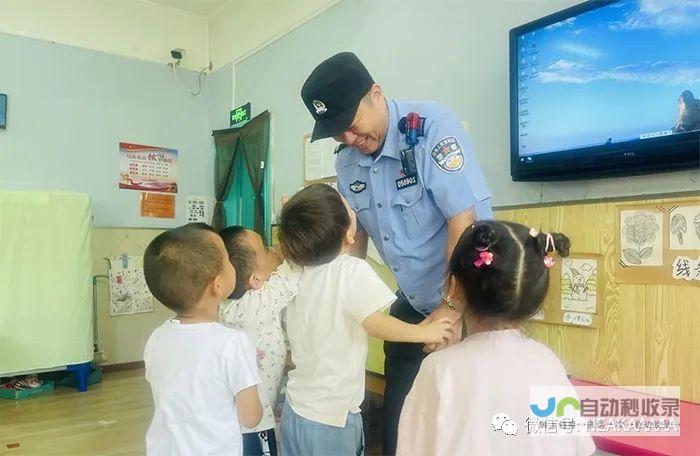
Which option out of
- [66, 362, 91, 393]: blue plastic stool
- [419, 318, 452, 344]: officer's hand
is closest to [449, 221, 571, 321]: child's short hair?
[419, 318, 452, 344]: officer's hand

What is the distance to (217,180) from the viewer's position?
4.69m

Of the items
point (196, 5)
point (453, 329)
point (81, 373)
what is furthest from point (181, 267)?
point (196, 5)

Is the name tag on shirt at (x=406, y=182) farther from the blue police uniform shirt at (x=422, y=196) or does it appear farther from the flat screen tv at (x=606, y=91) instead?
the flat screen tv at (x=606, y=91)

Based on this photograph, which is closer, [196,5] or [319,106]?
[319,106]

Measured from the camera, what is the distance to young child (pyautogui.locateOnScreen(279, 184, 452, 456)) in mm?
1334

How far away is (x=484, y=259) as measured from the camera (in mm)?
1017

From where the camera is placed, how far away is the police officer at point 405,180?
4.48ft

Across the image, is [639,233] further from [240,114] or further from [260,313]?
[240,114]

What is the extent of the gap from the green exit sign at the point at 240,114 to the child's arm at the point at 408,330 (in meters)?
3.25

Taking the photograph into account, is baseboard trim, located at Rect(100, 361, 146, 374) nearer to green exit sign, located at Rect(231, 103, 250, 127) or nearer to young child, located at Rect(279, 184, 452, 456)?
green exit sign, located at Rect(231, 103, 250, 127)

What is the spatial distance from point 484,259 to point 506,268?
0.15ft

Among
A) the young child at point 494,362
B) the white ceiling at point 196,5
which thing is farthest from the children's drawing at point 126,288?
the young child at point 494,362

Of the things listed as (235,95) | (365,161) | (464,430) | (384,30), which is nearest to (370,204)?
(365,161)

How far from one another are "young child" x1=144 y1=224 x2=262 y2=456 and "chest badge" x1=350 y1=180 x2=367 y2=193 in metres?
0.48
